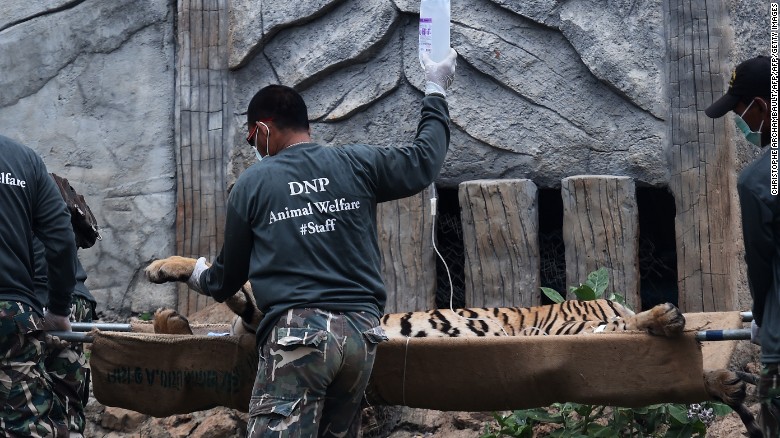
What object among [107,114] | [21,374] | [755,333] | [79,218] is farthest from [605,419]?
[107,114]

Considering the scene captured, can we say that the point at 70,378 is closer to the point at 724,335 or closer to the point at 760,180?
the point at 724,335

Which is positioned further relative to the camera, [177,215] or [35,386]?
[177,215]

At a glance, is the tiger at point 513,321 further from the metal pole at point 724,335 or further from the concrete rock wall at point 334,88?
the concrete rock wall at point 334,88

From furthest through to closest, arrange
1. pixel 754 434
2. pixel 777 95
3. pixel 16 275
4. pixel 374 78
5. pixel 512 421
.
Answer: pixel 374 78, pixel 512 421, pixel 16 275, pixel 754 434, pixel 777 95

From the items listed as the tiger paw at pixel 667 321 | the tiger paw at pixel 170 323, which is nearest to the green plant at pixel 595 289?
the tiger paw at pixel 667 321

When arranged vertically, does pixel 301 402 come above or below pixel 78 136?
below

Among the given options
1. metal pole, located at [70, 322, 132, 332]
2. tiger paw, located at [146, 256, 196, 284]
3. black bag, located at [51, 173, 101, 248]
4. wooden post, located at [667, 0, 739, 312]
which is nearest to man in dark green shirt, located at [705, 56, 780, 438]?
tiger paw, located at [146, 256, 196, 284]

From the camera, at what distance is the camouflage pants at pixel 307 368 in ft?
14.5

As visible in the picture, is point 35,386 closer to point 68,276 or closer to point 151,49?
point 68,276

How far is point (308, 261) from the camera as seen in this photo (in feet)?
14.8

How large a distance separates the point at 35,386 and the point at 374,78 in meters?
3.58

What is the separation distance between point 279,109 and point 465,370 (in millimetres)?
1371

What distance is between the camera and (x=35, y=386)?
513 cm

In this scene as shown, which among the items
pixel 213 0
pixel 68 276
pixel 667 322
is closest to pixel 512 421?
pixel 667 322
